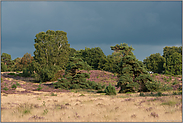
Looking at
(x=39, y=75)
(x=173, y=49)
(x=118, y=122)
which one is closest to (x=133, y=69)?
(x=118, y=122)

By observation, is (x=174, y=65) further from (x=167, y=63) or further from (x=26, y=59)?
(x=26, y=59)

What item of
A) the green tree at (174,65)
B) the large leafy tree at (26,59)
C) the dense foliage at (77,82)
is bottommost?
the dense foliage at (77,82)

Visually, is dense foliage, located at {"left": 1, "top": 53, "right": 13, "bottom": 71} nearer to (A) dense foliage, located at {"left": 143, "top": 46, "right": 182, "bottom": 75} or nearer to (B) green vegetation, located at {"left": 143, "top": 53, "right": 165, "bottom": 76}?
(A) dense foliage, located at {"left": 143, "top": 46, "right": 182, "bottom": 75}

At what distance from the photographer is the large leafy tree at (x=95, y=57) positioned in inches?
2255

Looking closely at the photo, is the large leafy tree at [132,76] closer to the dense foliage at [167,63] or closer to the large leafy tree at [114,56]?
the large leafy tree at [114,56]

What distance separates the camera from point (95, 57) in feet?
194

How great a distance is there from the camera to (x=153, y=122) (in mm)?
6473

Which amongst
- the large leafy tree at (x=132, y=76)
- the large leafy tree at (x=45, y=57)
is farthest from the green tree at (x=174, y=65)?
the large leafy tree at (x=45, y=57)

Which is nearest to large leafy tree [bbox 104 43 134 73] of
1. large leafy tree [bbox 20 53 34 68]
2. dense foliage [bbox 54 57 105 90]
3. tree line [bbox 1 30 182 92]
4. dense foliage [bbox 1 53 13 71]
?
tree line [bbox 1 30 182 92]

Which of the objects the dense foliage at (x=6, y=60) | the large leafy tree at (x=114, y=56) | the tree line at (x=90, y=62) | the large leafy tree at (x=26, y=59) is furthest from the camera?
the dense foliage at (x=6, y=60)

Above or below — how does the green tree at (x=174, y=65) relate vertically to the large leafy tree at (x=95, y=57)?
below

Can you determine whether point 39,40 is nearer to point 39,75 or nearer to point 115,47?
point 39,75

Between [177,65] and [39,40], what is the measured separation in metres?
41.0

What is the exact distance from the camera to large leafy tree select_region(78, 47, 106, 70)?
57287mm
